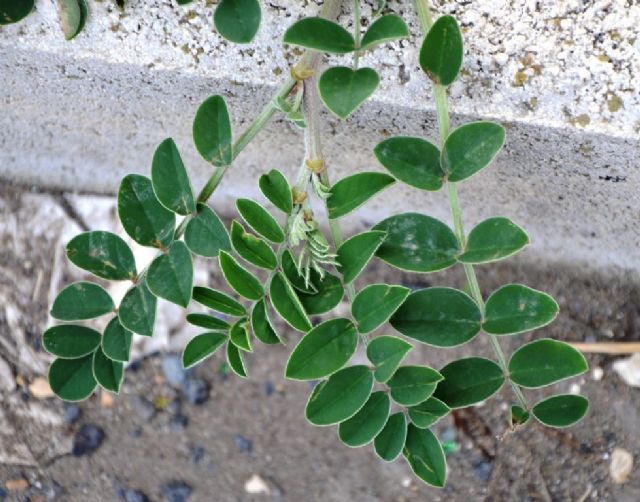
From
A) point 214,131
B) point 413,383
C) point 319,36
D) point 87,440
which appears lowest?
point 87,440

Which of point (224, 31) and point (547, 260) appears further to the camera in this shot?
point (547, 260)

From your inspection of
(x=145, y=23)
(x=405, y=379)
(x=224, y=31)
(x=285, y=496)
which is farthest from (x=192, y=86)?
(x=285, y=496)

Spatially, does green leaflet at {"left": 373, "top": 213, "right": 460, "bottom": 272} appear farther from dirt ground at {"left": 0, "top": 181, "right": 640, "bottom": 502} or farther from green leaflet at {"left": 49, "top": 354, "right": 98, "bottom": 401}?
dirt ground at {"left": 0, "top": 181, "right": 640, "bottom": 502}

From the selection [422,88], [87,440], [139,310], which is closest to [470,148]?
[422,88]

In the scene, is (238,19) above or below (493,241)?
above

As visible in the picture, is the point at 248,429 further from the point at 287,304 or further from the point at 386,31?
the point at 386,31

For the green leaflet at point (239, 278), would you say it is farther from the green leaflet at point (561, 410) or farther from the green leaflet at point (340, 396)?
the green leaflet at point (561, 410)

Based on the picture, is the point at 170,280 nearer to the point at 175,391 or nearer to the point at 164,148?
the point at 164,148
